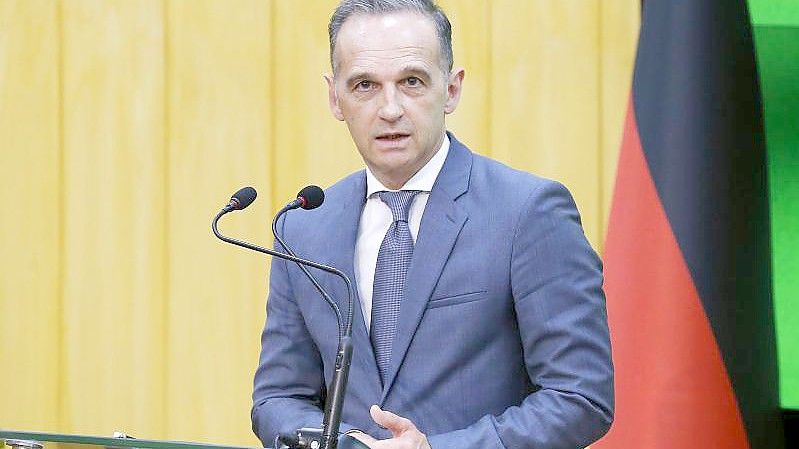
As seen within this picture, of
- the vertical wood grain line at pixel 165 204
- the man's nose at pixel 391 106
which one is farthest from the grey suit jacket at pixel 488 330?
the vertical wood grain line at pixel 165 204

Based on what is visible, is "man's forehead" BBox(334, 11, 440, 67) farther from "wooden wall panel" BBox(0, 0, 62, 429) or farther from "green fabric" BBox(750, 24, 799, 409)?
"wooden wall panel" BBox(0, 0, 62, 429)

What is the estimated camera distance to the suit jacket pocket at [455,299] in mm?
1807

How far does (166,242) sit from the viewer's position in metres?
3.15

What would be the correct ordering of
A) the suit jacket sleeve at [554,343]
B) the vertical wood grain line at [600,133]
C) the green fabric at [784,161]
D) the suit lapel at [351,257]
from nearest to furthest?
the suit jacket sleeve at [554,343], the suit lapel at [351,257], the green fabric at [784,161], the vertical wood grain line at [600,133]

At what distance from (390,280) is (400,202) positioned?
13 cm

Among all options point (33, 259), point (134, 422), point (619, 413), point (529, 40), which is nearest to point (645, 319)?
point (619, 413)

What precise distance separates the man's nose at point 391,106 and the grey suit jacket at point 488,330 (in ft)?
0.46

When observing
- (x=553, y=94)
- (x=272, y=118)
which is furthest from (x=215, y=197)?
(x=553, y=94)

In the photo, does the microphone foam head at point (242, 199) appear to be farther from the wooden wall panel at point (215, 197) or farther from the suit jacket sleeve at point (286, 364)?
the wooden wall panel at point (215, 197)

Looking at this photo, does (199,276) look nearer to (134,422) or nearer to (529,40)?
(134,422)

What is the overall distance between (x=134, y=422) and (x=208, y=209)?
0.56m

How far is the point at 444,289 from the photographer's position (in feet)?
5.99

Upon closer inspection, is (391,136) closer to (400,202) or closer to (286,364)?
(400,202)

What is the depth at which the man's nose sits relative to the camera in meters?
1.81
